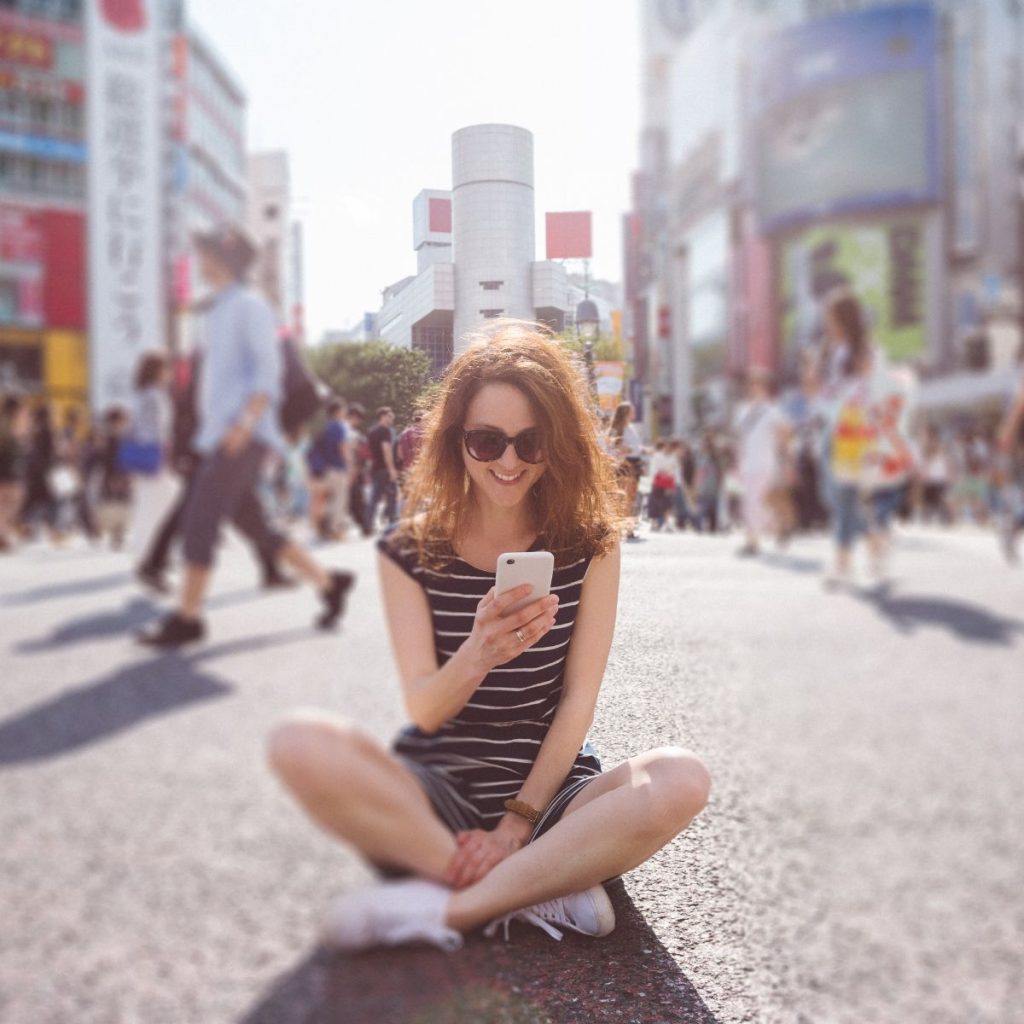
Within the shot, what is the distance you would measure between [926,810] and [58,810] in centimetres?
12577

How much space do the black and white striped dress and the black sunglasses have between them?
79 mm

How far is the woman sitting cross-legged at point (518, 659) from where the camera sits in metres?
0.79

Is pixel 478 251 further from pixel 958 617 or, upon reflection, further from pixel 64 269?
pixel 958 617

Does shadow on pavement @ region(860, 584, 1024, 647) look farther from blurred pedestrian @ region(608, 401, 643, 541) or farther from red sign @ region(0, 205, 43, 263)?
blurred pedestrian @ region(608, 401, 643, 541)

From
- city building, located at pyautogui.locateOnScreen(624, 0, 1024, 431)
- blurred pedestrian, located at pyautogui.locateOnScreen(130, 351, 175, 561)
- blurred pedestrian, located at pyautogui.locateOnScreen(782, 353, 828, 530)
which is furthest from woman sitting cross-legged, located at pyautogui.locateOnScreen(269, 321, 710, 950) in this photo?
city building, located at pyautogui.locateOnScreen(624, 0, 1024, 431)

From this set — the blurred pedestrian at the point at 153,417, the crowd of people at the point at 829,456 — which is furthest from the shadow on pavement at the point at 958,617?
the blurred pedestrian at the point at 153,417

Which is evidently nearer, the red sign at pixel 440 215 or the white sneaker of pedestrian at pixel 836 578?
the red sign at pixel 440 215

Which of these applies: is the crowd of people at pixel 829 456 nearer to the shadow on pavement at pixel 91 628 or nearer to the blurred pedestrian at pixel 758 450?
the blurred pedestrian at pixel 758 450

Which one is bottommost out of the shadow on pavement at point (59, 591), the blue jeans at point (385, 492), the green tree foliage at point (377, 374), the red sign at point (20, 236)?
the shadow on pavement at point (59, 591)

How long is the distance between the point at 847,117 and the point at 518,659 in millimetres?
35471

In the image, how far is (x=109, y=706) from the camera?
14200 cm

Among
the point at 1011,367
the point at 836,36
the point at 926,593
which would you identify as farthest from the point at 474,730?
the point at 926,593

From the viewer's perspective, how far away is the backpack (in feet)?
4.40

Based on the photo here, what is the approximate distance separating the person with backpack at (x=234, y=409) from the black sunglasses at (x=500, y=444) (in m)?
0.92
